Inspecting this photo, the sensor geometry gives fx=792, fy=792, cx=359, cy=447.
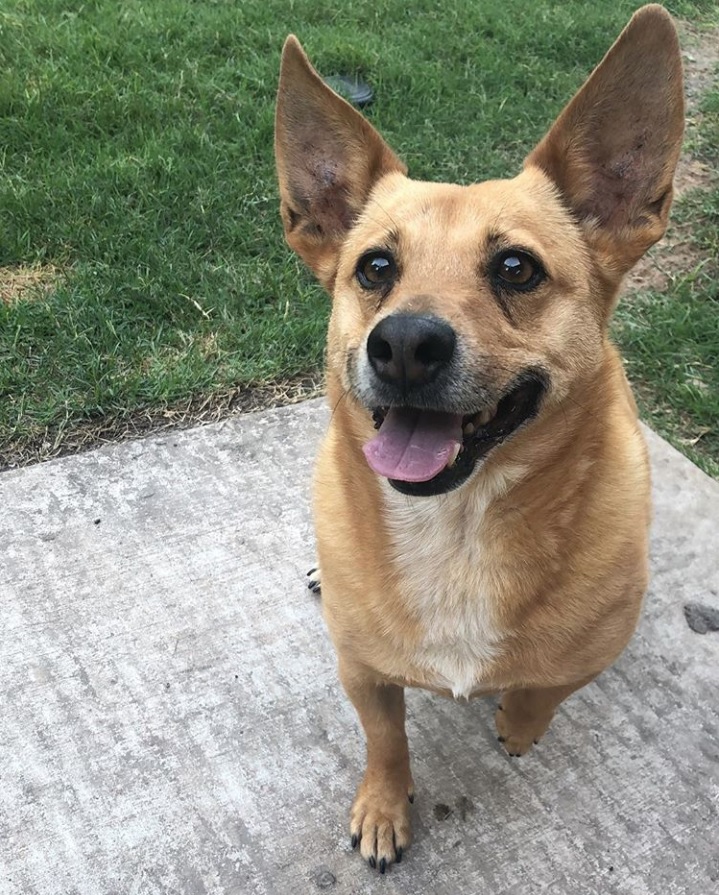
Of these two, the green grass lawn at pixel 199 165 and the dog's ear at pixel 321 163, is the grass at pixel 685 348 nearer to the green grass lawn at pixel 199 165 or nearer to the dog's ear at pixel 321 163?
the green grass lawn at pixel 199 165

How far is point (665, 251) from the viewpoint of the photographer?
4.58 m

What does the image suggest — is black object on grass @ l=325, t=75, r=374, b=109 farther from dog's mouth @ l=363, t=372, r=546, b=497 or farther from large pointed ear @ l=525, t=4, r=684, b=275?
dog's mouth @ l=363, t=372, r=546, b=497

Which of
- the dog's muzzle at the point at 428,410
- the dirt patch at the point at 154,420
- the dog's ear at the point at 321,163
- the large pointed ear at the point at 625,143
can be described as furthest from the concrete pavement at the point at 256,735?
the large pointed ear at the point at 625,143

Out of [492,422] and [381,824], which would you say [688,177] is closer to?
[492,422]

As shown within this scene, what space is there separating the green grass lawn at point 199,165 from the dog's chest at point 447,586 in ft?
5.93

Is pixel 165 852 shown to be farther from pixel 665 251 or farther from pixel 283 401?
pixel 665 251

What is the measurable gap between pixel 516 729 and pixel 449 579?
1.97 feet

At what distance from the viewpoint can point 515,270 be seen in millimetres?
1854

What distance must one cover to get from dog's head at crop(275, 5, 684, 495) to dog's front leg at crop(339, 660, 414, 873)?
0.65 metres

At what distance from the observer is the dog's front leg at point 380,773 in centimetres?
205

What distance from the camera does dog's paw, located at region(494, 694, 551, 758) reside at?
7.17ft

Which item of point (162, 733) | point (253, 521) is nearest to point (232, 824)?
point (162, 733)

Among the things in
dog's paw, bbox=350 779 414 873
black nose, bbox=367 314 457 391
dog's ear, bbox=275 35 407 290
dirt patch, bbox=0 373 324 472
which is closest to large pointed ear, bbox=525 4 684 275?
dog's ear, bbox=275 35 407 290

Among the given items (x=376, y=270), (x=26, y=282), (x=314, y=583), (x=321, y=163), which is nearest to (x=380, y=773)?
(x=314, y=583)
